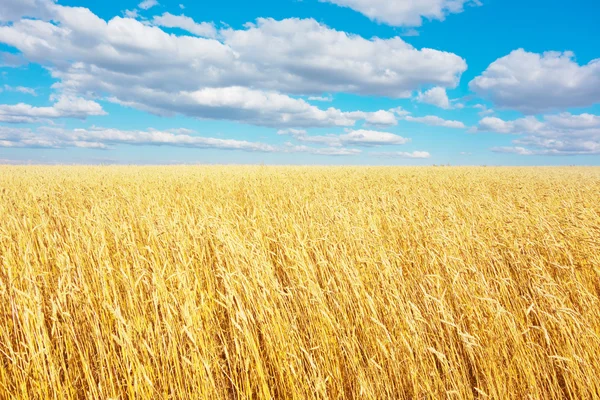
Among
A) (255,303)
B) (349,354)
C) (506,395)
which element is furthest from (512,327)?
(255,303)

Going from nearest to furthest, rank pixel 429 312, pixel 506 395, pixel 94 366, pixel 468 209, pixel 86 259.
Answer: pixel 506 395 → pixel 94 366 → pixel 429 312 → pixel 86 259 → pixel 468 209

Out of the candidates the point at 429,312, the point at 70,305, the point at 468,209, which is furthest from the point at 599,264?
the point at 70,305

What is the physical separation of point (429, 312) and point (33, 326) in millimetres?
2871

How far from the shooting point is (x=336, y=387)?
2.29 m

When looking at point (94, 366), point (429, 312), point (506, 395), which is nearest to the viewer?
point (506, 395)

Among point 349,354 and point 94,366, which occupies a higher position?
point 349,354

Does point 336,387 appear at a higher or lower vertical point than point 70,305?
lower

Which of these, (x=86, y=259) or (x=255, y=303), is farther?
(x=86, y=259)

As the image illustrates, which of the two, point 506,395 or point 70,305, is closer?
point 506,395

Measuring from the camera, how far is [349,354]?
237 centimetres

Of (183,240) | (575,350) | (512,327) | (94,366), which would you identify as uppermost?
(183,240)

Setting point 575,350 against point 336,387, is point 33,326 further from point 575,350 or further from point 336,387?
point 575,350

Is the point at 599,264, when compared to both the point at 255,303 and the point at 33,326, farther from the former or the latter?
the point at 33,326

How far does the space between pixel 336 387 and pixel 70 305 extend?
2.18 m
